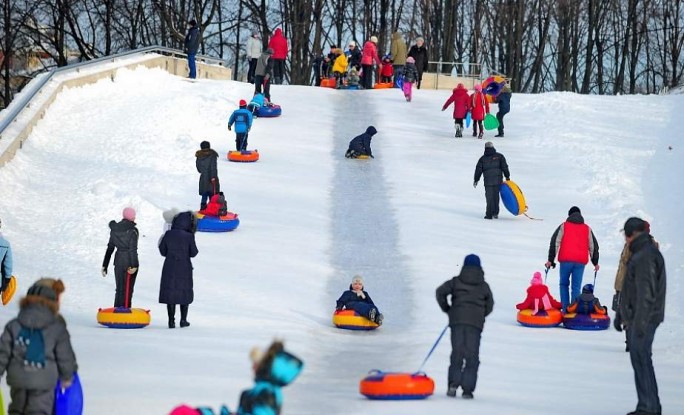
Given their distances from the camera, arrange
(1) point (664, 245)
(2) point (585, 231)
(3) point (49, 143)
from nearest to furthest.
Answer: (2) point (585, 231) → (1) point (664, 245) → (3) point (49, 143)

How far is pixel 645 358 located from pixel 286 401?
10.2 ft

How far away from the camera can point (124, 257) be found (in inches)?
653

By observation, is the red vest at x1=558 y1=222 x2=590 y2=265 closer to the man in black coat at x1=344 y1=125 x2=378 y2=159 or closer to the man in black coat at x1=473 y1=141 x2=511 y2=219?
the man in black coat at x1=473 y1=141 x2=511 y2=219

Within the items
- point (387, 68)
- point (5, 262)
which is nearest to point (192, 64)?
point (387, 68)

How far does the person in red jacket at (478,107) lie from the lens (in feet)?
103

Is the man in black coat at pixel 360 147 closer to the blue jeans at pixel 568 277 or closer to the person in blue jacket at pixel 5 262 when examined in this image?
the blue jeans at pixel 568 277

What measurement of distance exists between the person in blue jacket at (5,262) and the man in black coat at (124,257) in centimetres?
168

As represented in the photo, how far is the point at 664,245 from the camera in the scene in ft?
71.5

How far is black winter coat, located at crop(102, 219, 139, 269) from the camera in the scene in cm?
1650

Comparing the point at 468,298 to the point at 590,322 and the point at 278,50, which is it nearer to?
the point at 590,322

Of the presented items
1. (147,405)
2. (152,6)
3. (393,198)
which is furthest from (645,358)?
(152,6)

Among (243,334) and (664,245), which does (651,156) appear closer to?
(664,245)

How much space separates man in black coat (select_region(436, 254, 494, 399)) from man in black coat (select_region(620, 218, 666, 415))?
1623 mm

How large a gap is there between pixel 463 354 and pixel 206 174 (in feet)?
38.1
